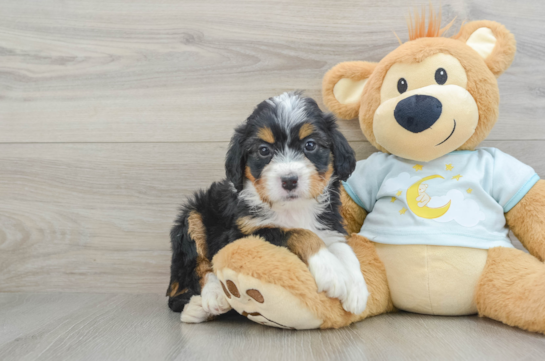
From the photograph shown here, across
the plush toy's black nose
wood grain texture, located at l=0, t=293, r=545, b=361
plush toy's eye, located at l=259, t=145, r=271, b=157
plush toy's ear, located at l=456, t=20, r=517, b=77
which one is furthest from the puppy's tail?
plush toy's ear, located at l=456, t=20, r=517, b=77

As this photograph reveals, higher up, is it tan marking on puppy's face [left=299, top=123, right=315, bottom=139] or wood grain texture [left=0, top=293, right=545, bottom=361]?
tan marking on puppy's face [left=299, top=123, right=315, bottom=139]

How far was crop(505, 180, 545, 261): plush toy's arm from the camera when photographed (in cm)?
160

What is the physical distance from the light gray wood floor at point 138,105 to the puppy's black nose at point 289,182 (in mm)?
800

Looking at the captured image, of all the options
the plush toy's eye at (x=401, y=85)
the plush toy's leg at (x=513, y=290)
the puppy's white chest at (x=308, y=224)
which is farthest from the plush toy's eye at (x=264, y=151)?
the plush toy's leg at (x=513, y=290)

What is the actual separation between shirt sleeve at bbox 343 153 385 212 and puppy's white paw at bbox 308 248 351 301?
0.50 m

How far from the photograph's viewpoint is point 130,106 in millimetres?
2217

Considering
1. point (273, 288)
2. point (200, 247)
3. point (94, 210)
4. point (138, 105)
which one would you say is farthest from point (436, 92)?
point (94, 210)

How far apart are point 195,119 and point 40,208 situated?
0.96 m

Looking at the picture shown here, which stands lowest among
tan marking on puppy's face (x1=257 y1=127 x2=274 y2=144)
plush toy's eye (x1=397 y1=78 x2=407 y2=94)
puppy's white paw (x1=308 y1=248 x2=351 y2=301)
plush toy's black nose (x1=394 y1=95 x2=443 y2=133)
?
puppy's white paw (x1=308 y1=248 x2=351 y2=301)

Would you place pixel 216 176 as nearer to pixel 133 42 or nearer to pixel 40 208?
pixel 133 42

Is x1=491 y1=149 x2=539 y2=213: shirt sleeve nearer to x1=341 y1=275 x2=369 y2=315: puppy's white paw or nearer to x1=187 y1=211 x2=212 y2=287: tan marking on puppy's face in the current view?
x1=341 y1=275 x2=369 y2=315: puppy's white paw

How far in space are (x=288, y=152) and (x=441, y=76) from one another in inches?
27.6

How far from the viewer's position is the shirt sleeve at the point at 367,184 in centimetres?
186

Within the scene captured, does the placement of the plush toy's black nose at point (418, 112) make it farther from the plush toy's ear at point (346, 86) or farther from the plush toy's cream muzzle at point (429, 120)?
the plush toy's ear at point (346, 86)
